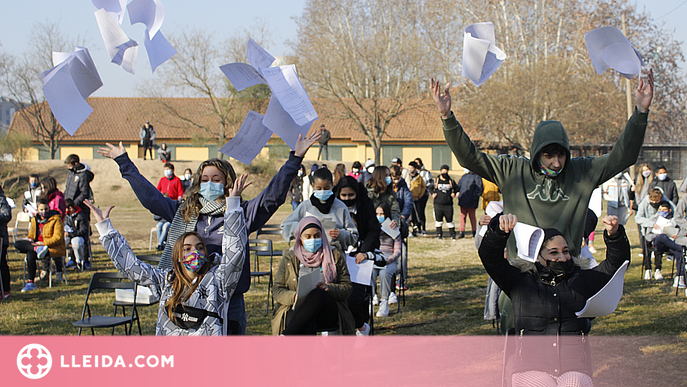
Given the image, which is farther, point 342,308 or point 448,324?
point 448,324

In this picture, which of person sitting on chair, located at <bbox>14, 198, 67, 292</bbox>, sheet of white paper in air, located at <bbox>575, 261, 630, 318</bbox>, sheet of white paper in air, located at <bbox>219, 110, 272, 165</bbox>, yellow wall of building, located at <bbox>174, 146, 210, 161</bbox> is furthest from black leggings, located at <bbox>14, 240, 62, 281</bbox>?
yellow wall of building, located at <bbox>174, 146, 210, 161</bbox>

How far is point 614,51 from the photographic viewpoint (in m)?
3.75

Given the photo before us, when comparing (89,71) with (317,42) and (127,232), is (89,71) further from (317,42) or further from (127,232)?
(317,42)

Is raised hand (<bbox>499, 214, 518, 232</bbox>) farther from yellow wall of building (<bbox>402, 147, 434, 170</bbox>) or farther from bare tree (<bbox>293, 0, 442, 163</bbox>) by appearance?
yellow wall of building (<bbox>402, 147, 434, 170</bbox>)

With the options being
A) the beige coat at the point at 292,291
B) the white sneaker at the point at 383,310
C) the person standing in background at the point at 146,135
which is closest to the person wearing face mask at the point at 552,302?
the beige coat at the point at 292,291

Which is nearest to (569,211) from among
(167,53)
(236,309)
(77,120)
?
(236,309)

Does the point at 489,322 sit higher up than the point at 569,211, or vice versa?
the point at 569,211

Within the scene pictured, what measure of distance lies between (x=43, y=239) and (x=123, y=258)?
6248mm

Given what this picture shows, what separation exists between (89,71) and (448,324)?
487 centimetres

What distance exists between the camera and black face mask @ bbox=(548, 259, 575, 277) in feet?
11.9

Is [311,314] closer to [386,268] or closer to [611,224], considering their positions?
[611,224]

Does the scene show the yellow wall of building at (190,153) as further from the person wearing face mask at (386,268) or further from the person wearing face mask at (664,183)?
the person wearing face mask at (386,268)

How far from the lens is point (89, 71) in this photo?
12.5 ft

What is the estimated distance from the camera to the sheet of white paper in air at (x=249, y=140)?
13.4 ft
